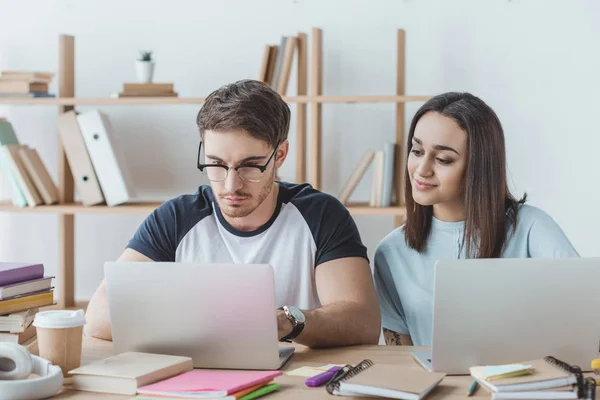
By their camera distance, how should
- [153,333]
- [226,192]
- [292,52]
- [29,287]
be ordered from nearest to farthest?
1. [153,333]
2. [29,287]
3. [226,192]
4. [292,52]

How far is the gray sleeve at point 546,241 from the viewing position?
78.5 inches

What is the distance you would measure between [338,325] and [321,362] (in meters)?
0.15

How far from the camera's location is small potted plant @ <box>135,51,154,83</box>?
3.40 metres

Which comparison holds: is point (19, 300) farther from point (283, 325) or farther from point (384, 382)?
point (384, 382)

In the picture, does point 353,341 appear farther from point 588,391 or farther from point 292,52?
point 292,52

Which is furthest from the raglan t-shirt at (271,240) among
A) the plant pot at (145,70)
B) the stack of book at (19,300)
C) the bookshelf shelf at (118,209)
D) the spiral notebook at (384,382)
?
the plant pot at (145,70)

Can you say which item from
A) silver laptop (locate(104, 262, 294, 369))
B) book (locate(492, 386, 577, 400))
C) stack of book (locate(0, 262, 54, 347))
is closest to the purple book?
stack of book (locate(0, 262, 54, 347))

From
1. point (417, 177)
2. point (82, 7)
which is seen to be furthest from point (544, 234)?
point (82, 7)

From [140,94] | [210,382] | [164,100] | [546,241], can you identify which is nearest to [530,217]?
[546,241]

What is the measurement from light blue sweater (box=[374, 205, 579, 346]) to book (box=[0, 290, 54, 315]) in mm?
879

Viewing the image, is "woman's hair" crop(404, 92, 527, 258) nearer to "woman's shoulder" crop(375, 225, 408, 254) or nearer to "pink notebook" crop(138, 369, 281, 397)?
"woman's shoulder" crop(375, 225, 408, 254)

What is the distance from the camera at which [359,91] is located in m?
3.52

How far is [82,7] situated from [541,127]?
2.10m

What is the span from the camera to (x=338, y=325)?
1.71m
